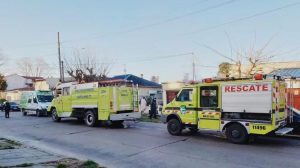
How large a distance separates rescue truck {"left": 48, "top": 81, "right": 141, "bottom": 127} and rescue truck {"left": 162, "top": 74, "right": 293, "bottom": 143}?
16.6ft

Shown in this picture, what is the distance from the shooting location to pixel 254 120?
12.5 metres

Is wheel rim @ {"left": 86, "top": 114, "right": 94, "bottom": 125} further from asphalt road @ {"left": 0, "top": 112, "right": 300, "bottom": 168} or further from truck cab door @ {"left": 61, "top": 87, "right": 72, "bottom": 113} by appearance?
asphalt road @ {"left": 0, "top": 112, "right": 300, "bottom": 168}

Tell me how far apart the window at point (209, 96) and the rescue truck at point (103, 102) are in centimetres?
631

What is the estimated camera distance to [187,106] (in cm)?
1480

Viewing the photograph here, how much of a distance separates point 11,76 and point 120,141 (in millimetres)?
84963

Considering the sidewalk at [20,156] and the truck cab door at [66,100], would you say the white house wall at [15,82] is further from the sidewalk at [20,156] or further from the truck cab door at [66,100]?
the sidewalk at [20,156]

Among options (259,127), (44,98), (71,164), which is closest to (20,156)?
(71,164)

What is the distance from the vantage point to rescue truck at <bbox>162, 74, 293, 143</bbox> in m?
12.2

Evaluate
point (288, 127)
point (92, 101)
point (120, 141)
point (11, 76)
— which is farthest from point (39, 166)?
point (11, 76)

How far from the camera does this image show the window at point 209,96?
1376 cm

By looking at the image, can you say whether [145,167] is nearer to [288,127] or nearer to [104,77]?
[288,127]

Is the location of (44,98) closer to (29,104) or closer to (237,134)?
(29,104)

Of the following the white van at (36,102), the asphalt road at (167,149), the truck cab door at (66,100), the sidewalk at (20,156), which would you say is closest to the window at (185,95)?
the asphalt road at (167,149)

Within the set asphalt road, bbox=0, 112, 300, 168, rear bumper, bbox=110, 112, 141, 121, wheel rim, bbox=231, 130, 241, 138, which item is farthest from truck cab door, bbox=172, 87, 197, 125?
rear bumper, bbox=110, 112, 141, 121
